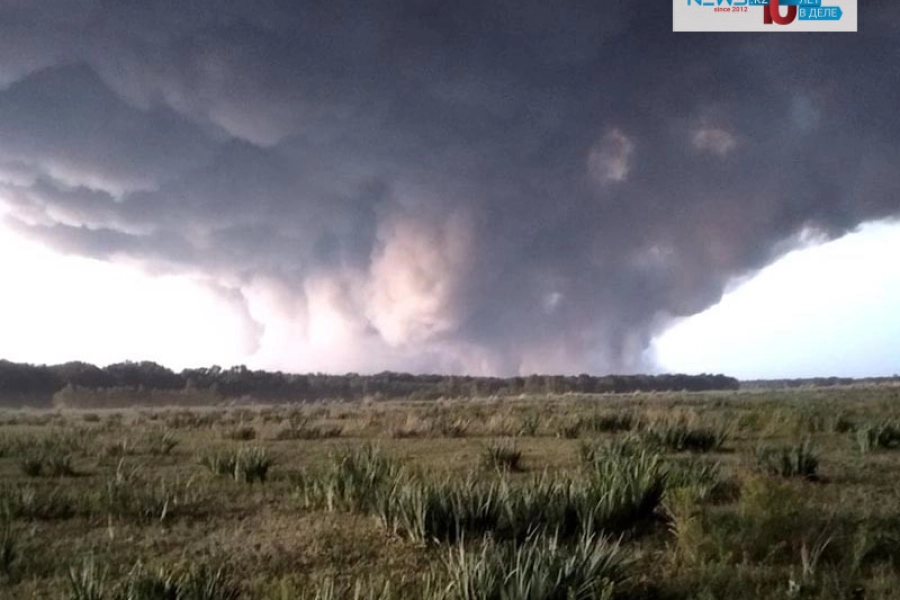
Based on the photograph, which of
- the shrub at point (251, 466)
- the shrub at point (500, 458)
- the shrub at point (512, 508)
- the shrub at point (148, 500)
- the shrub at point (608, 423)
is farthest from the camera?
the shrub at point (608, 423)

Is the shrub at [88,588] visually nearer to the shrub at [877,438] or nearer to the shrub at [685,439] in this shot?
the shrub at [685,439]

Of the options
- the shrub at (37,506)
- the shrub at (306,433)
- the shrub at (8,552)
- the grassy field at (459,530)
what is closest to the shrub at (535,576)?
the grassy field at (459,530)

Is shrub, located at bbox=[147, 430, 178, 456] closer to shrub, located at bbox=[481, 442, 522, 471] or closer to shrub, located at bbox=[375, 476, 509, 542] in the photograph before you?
shrub, located at bbox=[481, 442, 522, 471]

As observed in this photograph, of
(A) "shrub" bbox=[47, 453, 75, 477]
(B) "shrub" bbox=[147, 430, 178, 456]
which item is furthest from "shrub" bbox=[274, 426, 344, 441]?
(A) "shrub" bbox=[47, 453, 75, 477]

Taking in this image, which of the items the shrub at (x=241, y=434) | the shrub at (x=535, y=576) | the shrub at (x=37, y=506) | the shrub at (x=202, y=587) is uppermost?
the shrub at (x=535, y=576)

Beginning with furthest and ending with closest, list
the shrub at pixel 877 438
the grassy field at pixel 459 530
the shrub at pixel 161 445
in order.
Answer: the shrub at pixel 161 445
the shrub at pixel 877 438
the grassy field at pixel 459 530

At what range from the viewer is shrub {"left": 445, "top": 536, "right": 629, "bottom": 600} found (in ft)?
18.3

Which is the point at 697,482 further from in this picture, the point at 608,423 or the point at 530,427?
the point at 608,423

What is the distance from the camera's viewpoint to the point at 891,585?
641 cm

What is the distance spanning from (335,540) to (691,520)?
385 cm

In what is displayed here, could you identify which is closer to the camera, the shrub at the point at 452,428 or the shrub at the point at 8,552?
the shrub at the point at 8,552

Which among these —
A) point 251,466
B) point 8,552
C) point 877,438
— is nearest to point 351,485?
point 251,466

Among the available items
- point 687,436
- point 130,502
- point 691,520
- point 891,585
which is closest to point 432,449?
point 687,436

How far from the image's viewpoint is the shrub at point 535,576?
5581 mm
